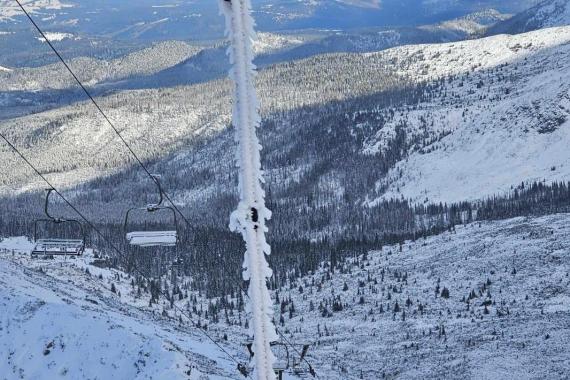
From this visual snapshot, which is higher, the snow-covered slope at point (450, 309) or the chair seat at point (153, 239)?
the chair seat at point (153, 239)

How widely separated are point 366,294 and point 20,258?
2004 inches

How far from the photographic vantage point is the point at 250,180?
884cm

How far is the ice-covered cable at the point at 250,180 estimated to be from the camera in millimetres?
8203

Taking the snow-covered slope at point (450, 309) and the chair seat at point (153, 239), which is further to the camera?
the snow-covered slope at point (450, 309)

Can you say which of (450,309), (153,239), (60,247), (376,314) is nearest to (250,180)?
(153,239)

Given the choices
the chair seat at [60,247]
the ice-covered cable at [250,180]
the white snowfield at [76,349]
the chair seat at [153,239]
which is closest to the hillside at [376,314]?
the white snowfield at [76,349]

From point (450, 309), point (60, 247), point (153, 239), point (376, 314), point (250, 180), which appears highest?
point (60, 247)

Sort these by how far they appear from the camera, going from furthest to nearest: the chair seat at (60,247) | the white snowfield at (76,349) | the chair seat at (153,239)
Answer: the chair seat at (60,247)
the white snowfield at (76,349)
the chair seat at (153,239)

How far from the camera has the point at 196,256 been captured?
443 feet

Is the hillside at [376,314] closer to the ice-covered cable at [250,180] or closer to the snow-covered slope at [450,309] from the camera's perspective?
the snow-covered slope at [450,309]

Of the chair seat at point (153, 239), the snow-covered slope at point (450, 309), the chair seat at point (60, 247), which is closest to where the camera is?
the chair seat at point (153, 239)

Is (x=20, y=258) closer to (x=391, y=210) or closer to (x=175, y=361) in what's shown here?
(x=175, y=361)

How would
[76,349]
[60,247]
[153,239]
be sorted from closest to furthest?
[153,239]
[76,349]
[60,247]

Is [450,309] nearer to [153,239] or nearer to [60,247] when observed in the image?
[60,247]
